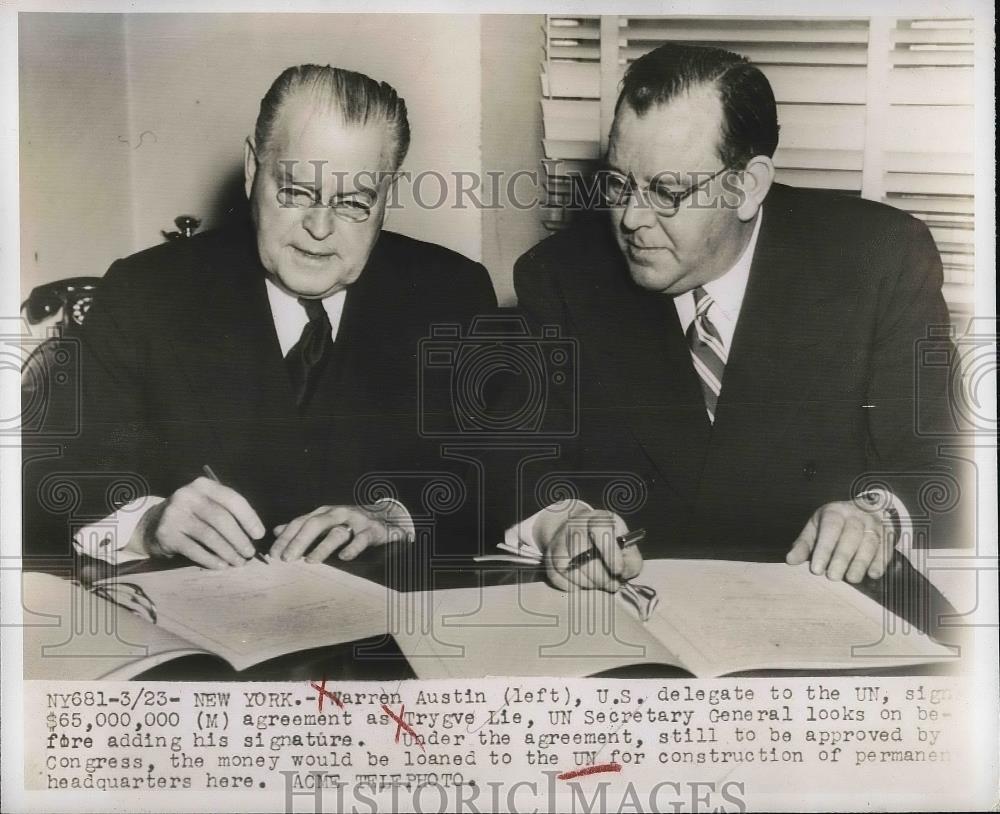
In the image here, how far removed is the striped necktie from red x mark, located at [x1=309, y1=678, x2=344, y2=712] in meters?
0.89

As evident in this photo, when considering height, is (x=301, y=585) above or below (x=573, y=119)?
below

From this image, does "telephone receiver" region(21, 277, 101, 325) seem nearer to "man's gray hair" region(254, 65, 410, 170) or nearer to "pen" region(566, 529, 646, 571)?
"man's gray hair" region(254, 65, 410, 170)

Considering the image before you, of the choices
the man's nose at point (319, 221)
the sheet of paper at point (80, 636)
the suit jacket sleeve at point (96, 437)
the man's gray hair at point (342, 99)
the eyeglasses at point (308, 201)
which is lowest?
the sheet of paper at point (80, 636)

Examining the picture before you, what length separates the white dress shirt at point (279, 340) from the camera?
165 cm

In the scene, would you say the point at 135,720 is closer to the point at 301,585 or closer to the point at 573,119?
the point at 301,585

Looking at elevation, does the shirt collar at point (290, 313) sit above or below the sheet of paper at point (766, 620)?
above

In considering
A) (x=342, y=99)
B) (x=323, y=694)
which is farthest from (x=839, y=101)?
(x=323, y=694)

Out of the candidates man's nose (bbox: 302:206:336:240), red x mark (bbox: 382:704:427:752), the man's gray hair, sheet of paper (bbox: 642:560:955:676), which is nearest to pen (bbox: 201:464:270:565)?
red x mark (bbox: 382:704:427:752)

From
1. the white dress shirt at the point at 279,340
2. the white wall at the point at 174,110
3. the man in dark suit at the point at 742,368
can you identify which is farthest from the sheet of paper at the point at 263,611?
the white wall at the point at 174,110

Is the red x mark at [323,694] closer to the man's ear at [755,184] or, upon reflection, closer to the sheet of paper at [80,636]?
the sheet of paper at [80,636]

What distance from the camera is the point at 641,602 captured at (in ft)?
5.33

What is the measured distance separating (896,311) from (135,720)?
165 centimetres

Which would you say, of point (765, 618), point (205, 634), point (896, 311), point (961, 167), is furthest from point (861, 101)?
point (205, 634)

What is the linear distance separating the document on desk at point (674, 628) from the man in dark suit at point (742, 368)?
0.04 m
